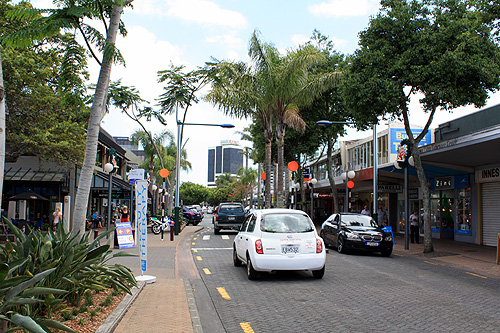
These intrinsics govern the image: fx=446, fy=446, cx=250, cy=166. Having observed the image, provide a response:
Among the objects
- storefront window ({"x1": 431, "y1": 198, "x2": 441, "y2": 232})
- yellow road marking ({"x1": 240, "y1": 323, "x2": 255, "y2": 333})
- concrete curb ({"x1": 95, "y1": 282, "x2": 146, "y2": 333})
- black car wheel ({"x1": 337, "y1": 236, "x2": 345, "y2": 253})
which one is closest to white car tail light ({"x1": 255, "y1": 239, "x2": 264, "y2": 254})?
concrete curb ({"x1": 95, "y1": 282, "x2": 146, "y2": 333})

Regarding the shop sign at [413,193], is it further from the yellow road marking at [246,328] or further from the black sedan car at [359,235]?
the yellow road marking at [246,328]

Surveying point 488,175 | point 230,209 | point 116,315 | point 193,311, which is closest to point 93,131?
point 116,315

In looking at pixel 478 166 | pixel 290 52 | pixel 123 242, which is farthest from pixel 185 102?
pixel 478 166

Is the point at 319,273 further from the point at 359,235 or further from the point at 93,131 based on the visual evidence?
the point at 93,131

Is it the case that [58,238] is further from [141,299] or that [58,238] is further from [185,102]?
[185,102]

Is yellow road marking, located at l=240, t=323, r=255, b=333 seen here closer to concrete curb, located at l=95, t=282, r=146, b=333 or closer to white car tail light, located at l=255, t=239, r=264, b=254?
concrete curb, located at l=95, t=282, r=146, b=333

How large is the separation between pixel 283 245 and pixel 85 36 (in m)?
6.13

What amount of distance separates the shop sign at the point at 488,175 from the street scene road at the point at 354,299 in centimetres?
849

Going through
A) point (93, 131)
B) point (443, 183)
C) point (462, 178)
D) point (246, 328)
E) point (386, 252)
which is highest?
point (93, 131)

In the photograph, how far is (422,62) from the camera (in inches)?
626

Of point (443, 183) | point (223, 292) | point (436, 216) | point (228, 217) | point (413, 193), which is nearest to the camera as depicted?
point (223, 292)

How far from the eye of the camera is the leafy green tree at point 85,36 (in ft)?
24.8

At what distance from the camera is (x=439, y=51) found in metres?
15.7

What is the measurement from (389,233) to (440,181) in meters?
9.83
